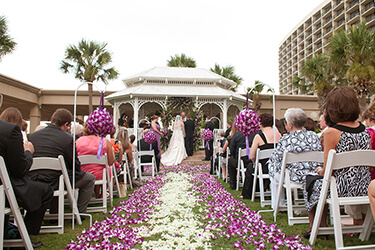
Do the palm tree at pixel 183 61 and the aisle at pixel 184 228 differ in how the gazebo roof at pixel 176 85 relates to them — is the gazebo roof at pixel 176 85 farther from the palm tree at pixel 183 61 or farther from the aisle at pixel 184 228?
the aisle at pixel 184 228

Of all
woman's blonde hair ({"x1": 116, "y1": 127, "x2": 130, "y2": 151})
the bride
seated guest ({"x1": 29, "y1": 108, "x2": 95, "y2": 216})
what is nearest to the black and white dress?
seated guest ({"x1": 29, "y1": 108, "x2": 95, "y2": 216})

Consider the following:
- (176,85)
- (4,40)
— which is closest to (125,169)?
(176,85)

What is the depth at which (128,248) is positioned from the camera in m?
2.69

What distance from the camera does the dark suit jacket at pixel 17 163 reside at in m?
2.40

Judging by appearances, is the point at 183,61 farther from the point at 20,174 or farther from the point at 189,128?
the point at 20,174

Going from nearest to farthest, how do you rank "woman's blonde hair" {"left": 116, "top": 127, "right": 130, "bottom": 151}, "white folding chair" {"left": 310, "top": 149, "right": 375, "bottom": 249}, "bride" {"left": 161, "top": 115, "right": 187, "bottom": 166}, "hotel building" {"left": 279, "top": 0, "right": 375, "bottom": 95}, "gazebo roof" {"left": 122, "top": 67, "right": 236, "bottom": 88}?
"white folding chair" {"left": 310, "top": 149, "right": 375, "bottom": 249}
"woman's blonde hair" {"left": 116, "top": 127, "right": 130, "bottom": 151}
"bride" {"left": 161, "top": 115, "right": 187, "bottom": 166}
"gazebo roof" {"left": 122, "top": 67, "right": 236, "bottom": 88}
"hotel building" {"left": 279, "top": 0, "right": 375, "bottom": 95}

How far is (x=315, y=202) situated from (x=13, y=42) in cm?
1785

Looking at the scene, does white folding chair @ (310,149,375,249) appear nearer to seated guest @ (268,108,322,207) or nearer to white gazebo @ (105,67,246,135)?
seated guest @ (268,108,322,207)

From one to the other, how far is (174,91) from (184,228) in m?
12.7

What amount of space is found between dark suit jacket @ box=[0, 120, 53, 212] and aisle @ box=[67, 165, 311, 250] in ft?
2.13

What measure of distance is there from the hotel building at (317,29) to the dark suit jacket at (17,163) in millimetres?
34934

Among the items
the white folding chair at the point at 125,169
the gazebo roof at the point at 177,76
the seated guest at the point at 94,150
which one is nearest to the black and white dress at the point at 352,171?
the seated guest at the point at 94,150

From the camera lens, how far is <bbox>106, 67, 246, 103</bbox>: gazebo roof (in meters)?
15.1

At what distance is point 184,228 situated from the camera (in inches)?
131
